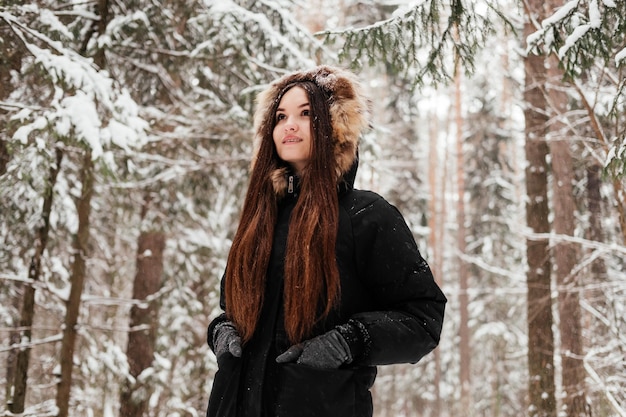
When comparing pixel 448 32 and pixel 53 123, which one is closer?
pixel 448 32

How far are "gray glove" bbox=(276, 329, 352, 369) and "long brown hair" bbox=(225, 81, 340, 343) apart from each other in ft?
0.35

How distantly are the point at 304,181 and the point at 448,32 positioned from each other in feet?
6.31

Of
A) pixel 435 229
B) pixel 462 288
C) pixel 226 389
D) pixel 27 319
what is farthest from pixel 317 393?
Result: pixel 435 229

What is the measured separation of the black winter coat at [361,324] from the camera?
2.13 meters

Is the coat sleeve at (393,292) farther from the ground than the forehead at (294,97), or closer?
closer

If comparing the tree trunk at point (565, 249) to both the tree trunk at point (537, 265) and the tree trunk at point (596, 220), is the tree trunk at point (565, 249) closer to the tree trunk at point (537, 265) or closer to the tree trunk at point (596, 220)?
the tree trunk at point (537, 265)

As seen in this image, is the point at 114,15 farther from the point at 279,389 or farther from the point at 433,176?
the point at 433,176

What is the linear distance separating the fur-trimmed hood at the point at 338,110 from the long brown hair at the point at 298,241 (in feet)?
0.09

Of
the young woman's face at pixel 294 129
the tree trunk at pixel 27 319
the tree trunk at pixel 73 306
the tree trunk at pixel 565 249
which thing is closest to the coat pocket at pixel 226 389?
the young woman's face at pixel 294 129

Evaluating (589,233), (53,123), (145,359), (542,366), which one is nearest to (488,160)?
(589,233)

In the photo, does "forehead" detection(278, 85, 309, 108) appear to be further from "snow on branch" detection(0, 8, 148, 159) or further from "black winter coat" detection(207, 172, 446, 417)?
"snow on branch" detection(0, 8, 148, 159)

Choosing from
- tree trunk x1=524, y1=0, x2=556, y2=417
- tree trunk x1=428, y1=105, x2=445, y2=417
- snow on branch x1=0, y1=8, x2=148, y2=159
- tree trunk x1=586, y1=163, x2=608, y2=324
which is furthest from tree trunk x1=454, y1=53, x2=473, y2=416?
snow on branch x1=0, y1=8, x2=148, y2=159

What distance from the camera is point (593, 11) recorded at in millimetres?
3332

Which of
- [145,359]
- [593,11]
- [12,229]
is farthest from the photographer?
[145,359]
